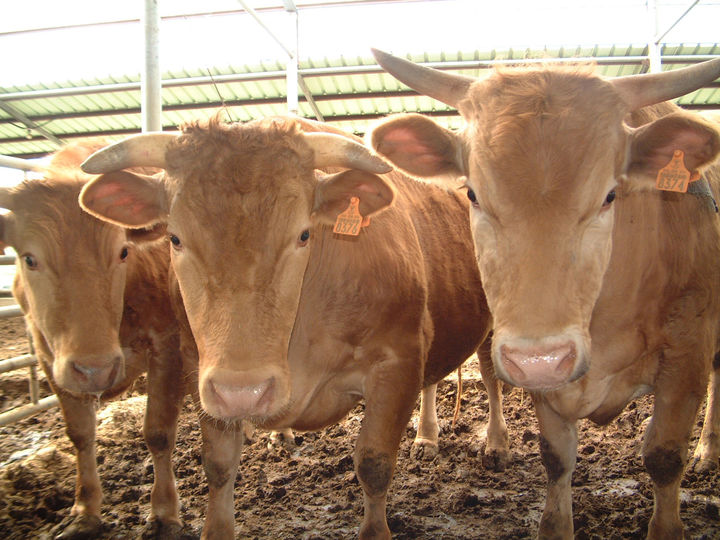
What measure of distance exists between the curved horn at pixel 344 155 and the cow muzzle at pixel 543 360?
3.09 feet

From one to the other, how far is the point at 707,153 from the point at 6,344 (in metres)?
7.75

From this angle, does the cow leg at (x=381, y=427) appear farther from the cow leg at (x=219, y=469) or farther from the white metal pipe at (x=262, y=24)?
the white metal pipe at (x=262, y=24)

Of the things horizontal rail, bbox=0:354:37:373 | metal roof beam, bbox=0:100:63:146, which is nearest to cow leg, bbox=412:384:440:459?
horizontal rail, bbox=0:354:37:373

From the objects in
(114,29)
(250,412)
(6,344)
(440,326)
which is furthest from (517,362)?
(114,29)

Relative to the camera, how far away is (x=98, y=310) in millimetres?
2779

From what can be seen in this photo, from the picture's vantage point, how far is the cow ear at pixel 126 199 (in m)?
2.54

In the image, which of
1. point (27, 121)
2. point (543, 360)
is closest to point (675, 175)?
point (543, 360)

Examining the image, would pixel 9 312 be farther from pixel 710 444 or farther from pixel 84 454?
pixel 710 444

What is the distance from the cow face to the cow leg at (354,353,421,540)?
49.6 inches

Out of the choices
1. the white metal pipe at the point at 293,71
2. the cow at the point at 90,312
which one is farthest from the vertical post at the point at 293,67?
the cow at the point at 90,312

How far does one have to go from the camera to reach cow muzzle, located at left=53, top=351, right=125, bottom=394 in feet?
8.73

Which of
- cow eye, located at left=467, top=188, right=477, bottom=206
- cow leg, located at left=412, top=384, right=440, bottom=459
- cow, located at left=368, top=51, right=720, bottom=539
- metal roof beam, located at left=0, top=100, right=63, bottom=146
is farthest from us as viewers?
metal roof beam, located at left=0, top=100, right=63, bottom=146

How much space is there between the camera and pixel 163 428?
10.5 feet

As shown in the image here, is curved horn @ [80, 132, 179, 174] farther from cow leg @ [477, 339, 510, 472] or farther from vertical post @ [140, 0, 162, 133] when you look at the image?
cow leg @ [477, 339, 510, 472]
